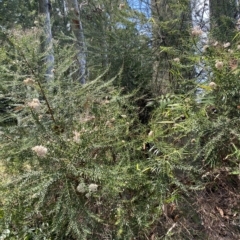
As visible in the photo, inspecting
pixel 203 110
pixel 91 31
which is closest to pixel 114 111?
pixel 203 110

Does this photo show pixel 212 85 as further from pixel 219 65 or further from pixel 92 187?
pixel 92 187

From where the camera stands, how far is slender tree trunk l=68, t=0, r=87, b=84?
2.83 m

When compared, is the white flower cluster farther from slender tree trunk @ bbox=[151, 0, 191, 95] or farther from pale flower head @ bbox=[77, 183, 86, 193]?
slender tree trunk @ bbox=[151, 0, 191, 95]

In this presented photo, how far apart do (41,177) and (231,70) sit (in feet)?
3.59

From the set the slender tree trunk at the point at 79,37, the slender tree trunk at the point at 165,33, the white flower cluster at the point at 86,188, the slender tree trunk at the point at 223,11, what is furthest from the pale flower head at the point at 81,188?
the slender tree trunk at the point at 223,11

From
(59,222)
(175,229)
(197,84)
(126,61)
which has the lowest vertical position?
(175,229)

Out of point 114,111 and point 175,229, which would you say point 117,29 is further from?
point 175,229

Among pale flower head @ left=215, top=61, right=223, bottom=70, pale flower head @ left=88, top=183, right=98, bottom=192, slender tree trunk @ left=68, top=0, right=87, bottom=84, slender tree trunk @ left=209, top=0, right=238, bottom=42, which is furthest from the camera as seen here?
slender tree trunk @ left=68, top=0, right=87, bottom=84

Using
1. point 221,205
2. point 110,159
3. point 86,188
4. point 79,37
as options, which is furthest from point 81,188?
point 79,37

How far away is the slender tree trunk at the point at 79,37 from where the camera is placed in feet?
9.29

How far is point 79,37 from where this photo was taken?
3.08 m

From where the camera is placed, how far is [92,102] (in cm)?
176

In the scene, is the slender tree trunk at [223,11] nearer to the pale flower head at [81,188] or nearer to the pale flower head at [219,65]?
the pale flower head at [219,65]

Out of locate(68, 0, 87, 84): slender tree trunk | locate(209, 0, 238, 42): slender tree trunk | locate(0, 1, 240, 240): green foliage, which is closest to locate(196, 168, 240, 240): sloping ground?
locate(0, 1, 240, 240): green foliage
